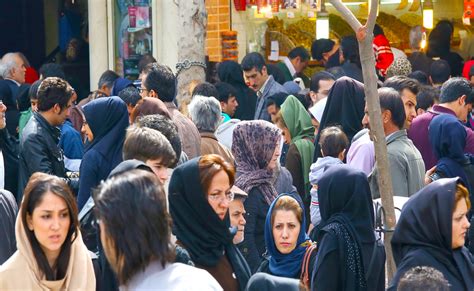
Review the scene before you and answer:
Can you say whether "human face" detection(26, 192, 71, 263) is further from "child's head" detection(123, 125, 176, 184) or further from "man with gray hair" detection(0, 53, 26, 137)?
"man with gray hair" detection(0, 53, 26, 137)

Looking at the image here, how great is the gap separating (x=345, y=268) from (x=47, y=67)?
771 centimetres

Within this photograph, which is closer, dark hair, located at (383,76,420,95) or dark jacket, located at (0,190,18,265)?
dark jacket, located at (0,190,18,265)

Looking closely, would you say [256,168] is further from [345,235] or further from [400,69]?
[400,69]

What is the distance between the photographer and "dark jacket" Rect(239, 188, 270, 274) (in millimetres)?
7465

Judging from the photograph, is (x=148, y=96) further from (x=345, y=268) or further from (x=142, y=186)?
(x=142, y=186)

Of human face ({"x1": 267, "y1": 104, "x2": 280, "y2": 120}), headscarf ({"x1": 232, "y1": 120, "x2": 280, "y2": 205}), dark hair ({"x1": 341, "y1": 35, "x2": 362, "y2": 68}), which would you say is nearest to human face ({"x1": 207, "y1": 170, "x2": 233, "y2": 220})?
headscarf ({"x1": 232, "y1": 120, "x2": 280, "y2": 205})

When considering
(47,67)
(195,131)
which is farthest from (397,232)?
(47,67)

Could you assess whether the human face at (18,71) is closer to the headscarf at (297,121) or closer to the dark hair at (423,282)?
the headscarf at (297,121)

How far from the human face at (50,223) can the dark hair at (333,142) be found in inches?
133

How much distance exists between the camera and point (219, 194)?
606 centimetres

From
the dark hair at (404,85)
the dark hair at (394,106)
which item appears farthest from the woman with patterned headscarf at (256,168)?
the dark hair at (404,85)

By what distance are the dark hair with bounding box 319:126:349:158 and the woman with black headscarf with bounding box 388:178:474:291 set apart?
2.73 metres

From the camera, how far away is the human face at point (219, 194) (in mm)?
6031

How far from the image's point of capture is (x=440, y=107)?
10.1 metres
